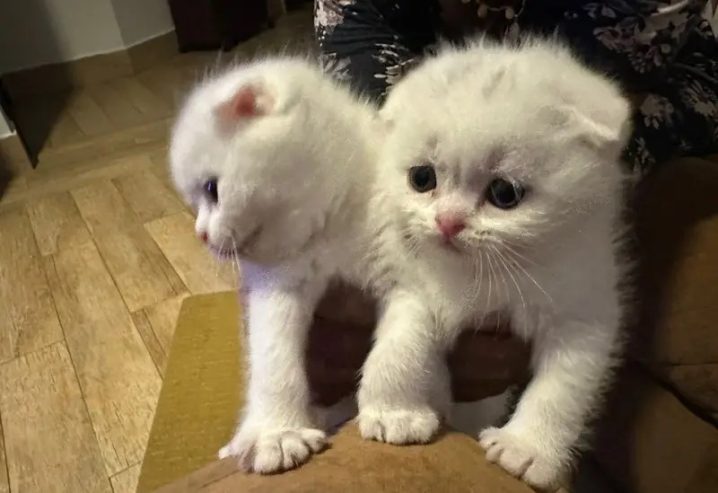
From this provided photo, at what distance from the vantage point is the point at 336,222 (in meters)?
0.67

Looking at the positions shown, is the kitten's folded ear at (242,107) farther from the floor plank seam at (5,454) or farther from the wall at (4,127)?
the wall at (4,127)

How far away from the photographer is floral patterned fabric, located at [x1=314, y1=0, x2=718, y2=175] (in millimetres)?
777

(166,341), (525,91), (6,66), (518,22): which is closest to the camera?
(525,91)

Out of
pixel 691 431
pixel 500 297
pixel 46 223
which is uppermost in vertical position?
pixel 500 297

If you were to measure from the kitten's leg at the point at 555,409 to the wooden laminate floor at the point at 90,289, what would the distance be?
0.52 m

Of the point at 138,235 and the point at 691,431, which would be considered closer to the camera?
the point at 691,431

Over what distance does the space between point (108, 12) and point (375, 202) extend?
92.2 inches

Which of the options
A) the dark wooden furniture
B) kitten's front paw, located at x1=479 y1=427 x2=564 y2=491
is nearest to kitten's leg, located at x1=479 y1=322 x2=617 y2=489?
kitten's front paw, located at x1=479 y1=427 x2=564 y2=491

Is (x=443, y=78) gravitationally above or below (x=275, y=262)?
above

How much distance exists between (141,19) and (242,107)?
7.78 ft

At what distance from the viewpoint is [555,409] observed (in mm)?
634

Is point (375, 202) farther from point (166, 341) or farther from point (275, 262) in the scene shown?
point (166, 341)

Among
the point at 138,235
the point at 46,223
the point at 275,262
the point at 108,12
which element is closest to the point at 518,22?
the point at 275,262

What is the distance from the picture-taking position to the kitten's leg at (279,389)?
634mm
